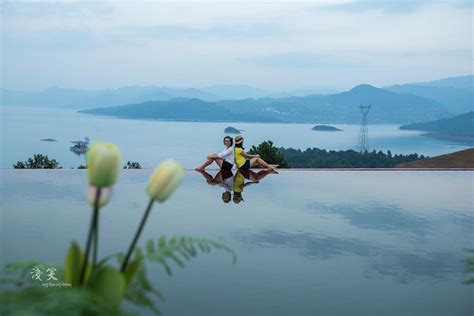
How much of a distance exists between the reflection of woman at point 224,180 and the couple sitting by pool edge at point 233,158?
9cm

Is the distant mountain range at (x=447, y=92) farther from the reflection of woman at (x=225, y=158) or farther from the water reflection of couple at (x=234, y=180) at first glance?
the reflection of woman at (x=225, y=158)

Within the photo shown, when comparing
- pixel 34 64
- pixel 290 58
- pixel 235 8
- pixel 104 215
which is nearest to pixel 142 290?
pixel 104 215

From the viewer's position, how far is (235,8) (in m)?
12.8

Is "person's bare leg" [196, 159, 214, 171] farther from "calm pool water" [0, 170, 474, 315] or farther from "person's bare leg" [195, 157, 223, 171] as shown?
"calm pool water" [0, 170, 474, 315]

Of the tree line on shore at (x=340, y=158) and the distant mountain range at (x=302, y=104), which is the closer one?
the tree line on shore at (x=340, y=158)

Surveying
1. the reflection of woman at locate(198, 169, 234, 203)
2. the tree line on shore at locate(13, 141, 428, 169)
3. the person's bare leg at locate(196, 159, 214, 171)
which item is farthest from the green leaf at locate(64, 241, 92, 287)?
the tree line on shore at locate(13, 141, 428, 169)

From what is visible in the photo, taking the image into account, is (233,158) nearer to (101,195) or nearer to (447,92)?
(101,195)

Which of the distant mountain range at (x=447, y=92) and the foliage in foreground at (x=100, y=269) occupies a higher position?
the distant mountain range at (x=447, y=92)

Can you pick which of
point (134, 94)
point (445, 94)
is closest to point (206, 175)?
point (445, 94)

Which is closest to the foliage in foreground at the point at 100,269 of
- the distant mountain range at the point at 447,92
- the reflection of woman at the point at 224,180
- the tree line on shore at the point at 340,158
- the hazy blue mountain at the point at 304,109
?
the reflection of woman at the point at 224,180

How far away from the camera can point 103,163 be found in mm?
1389

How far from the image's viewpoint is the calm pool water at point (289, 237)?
10.6 feet

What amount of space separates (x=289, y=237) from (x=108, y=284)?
3.24 metres

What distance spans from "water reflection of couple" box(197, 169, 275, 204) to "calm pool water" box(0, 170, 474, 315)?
0.12 meters
